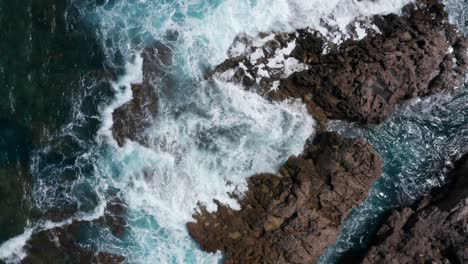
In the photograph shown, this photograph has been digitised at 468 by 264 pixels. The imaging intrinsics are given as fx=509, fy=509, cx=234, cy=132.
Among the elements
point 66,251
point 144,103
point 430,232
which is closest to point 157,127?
point 144,103

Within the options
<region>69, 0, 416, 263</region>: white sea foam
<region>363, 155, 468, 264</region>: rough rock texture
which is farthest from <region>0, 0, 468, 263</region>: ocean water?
<region>363, 155, 468, 264</region>: rough rock texture

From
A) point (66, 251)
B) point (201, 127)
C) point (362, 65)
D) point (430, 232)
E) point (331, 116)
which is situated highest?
point (201, 127)

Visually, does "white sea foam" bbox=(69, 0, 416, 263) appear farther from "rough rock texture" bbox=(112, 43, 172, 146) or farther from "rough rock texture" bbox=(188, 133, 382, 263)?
"rough rock texture" bbox=(188, 133, 382, 263)

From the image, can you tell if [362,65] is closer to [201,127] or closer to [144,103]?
[201,127]

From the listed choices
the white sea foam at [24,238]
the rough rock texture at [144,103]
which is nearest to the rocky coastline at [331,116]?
Answer: the rough rock texture at [144,103]

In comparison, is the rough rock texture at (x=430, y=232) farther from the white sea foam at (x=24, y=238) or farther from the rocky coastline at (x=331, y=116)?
the white sea foam at (x=24, y=238)
